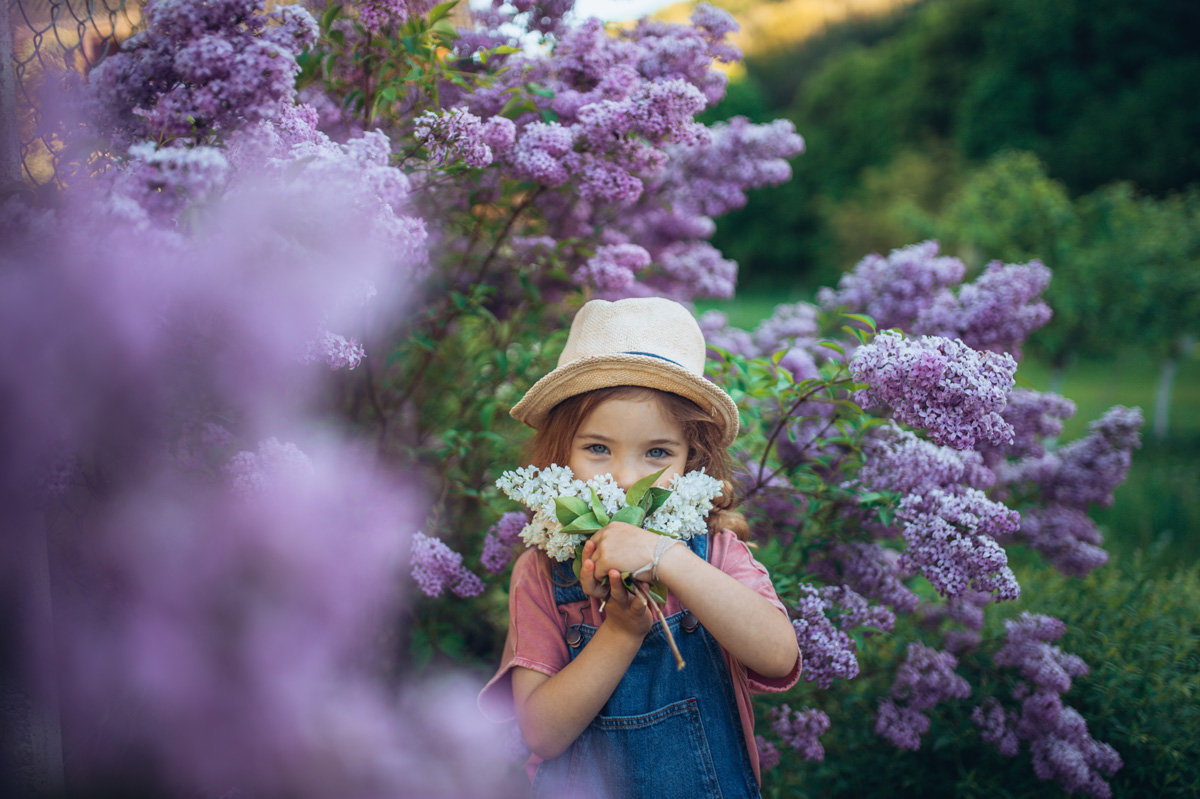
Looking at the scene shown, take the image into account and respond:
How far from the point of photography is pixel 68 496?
1.62 m

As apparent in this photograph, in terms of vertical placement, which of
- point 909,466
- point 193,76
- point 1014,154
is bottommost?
point 909,466

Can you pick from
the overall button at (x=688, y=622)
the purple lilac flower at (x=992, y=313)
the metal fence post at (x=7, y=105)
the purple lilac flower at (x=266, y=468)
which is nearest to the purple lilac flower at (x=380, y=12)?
the metal fence post at (x=7, y=105)

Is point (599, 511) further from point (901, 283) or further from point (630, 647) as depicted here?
point (901, 283)

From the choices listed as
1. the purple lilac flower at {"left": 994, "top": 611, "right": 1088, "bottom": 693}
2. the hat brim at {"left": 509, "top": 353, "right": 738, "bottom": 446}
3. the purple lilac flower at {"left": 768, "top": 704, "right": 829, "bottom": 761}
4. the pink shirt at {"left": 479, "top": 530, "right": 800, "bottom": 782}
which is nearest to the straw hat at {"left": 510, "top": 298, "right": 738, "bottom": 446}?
the hat brim at {"left": 509, "top": 353, "right": 738, "bottom": 446}

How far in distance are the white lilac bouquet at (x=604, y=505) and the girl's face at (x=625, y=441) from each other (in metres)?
0.11

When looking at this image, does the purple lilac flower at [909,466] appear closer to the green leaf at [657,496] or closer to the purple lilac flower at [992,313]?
the purple lilac flower at [992,313]

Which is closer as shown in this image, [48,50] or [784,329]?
[48,50]

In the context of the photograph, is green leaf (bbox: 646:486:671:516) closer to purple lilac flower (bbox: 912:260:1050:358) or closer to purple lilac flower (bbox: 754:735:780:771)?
purple lilac flower (bbox: 754:735:780:771)

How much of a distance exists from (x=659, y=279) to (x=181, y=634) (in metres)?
2.72

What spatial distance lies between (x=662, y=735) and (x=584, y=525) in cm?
63

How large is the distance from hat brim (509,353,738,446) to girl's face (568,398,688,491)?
0.05 meters

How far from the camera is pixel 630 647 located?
4.71ft

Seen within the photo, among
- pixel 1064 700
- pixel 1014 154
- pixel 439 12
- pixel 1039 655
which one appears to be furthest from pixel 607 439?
pixel 1014 154

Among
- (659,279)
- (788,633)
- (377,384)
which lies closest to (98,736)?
(377,384)
